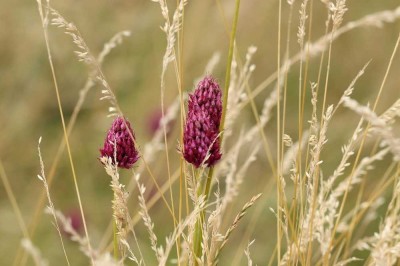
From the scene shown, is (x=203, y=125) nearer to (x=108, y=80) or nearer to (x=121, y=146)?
(x=121, y=146)

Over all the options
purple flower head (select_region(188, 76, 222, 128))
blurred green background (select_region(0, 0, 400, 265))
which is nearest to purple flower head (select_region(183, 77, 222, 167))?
purple flower head (select_region(188, 76, 222, 128))

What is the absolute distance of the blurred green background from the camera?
8.36 ft

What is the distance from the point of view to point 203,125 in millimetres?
1092

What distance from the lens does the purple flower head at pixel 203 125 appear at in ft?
3.58

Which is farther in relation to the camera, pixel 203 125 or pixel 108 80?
pixel 108 80

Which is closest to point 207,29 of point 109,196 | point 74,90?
point 74,90

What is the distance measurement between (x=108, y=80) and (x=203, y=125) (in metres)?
1.81

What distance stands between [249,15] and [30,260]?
52.9 inches

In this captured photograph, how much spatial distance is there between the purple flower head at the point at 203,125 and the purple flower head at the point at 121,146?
0.30ft

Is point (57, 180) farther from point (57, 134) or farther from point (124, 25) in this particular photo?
point (124, 25)

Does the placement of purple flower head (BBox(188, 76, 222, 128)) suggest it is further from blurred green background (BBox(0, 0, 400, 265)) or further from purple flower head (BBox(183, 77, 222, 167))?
blurred green background (BBox(0, 0, 400, 265))

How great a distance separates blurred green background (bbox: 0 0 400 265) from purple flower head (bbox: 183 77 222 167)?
1235 mm

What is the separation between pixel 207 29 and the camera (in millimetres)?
3160

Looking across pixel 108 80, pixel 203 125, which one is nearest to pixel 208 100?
pixel 203 125
